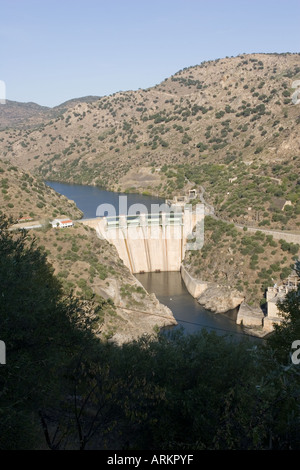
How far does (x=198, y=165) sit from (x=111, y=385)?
67080 millimetres

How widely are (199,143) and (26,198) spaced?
49.7m

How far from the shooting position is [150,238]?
138 ft

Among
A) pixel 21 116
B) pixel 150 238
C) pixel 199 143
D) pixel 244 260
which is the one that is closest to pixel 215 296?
pixel 244 260

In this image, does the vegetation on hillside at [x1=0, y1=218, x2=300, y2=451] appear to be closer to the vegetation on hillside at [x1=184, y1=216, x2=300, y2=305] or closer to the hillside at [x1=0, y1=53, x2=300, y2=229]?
the vegetation on hillside at [x1=184, y1=216, x2=300, y2=305]

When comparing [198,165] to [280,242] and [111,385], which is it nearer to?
[280,242]

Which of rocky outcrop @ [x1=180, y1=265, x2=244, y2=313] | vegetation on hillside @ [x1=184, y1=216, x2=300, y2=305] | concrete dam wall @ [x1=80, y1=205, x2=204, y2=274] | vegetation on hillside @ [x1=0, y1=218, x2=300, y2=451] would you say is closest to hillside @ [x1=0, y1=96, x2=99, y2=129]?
concrete dam wall @ [x1=80, y1=205, x2=204, y2=274]

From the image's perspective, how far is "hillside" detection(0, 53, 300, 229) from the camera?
5053 cm

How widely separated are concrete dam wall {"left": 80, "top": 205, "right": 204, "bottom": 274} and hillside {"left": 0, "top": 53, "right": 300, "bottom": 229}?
597cm

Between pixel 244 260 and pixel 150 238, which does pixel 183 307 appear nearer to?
pixel 244 260

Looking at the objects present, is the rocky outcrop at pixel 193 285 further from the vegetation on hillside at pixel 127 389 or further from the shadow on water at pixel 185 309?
the vegetation on hillside at pixel 127 389

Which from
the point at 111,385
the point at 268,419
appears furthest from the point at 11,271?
the point at 268,419

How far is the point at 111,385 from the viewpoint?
10.6 metres

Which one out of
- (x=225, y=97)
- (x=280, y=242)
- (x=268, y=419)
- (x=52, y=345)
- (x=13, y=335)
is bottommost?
(x=280, y=242)

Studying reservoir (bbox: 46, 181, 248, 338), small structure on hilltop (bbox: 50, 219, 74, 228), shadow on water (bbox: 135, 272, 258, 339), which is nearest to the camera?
shadow on water (bbox: 135, 272, 258, 339)
